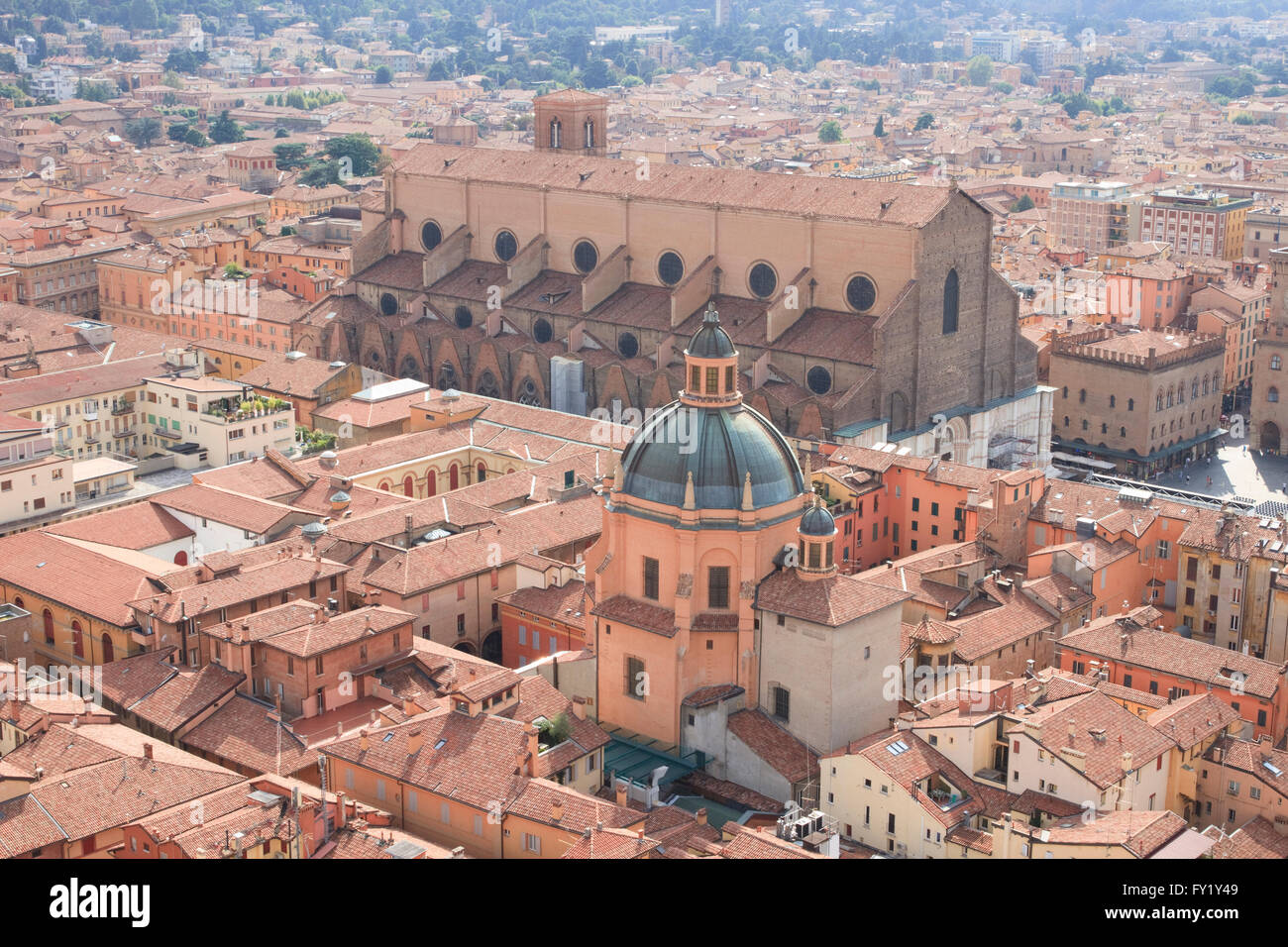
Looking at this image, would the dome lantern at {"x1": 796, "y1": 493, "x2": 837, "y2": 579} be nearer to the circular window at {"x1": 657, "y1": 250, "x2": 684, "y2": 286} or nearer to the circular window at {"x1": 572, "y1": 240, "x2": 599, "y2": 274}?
the circular window at {"x1": 657, "y1": 250, "x2": 684, "y2": 286}

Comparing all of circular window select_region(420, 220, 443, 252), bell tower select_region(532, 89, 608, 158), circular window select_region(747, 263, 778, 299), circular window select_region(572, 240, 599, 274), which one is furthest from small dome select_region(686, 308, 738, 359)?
bell tower select_region(532, 89, 608, 158)

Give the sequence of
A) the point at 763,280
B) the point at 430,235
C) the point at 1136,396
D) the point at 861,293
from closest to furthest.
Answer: the point at 861,293
the point at 763,280
the point at 1136,396
the point at 430,235

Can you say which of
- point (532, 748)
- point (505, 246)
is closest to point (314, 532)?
point (532, 748)

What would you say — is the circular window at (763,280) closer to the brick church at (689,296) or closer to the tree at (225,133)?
the brick church at (689,296)

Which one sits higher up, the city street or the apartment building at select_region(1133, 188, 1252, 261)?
the apartment building at select_region(1133, 188, 1252, 261)

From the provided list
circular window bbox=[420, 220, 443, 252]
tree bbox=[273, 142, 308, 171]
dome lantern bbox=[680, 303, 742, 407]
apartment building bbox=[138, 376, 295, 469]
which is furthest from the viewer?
tree bbox=[273, 142, 308, 171]

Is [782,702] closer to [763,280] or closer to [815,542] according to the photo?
[815,542]

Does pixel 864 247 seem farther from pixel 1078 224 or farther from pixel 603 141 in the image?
pixel 1078 224
